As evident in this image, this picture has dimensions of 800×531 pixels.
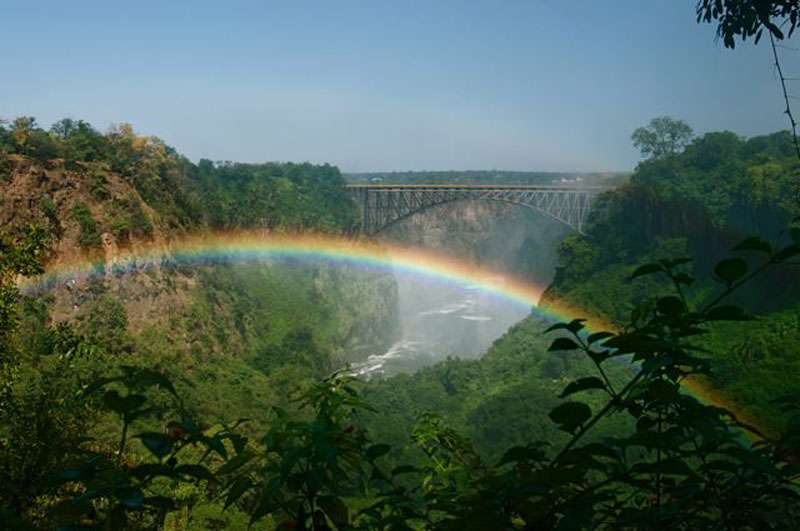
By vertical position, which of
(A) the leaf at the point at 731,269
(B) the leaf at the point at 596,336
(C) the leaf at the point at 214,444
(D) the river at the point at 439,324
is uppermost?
(A) the leaf at the point at 731,269

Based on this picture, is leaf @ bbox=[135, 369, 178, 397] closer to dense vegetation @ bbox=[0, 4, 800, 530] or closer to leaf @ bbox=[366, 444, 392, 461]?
dense vegetation @ bbox=[0, 4, 800, 530]

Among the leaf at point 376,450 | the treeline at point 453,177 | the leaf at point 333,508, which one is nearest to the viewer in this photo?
the leaf at point 333,508

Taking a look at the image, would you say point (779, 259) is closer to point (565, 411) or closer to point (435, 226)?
point (565, 411)

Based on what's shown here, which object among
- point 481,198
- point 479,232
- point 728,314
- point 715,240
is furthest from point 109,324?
point 479,232

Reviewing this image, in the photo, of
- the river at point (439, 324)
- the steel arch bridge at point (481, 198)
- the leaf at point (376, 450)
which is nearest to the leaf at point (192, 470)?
the leaf at point (376, 450)

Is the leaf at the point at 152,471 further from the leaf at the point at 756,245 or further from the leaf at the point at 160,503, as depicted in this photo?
the leaf at the point at 756,245

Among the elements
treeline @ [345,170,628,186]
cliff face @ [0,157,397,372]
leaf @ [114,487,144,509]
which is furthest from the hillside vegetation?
treeline @ [345,170,628,186]

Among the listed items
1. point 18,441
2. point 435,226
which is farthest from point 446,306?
point 18,441
